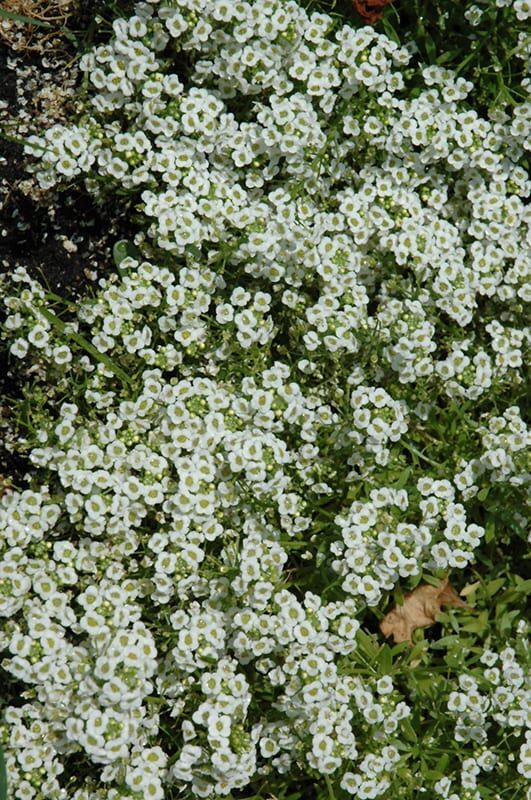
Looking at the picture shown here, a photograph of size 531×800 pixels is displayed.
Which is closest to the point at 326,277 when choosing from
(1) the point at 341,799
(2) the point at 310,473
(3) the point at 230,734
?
(2) the point at 310,473

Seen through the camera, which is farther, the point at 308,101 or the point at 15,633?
the point at 308,101

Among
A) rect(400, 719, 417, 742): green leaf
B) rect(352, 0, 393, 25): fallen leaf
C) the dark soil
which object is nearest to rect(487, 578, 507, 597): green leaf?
rect(400, 719, 417, 742): green leaf

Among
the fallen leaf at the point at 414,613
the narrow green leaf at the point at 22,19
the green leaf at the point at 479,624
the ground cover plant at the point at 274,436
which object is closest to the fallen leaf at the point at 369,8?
the ground cover plant at the point at 274,436

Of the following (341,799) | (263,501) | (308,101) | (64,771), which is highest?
(308,101)

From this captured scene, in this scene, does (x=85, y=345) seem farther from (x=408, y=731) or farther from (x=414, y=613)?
(x=408, y=731)

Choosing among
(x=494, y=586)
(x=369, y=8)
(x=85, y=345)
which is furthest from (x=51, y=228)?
(x=494, y=586)

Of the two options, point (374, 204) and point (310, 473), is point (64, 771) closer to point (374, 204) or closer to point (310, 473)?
point (310, 473)
